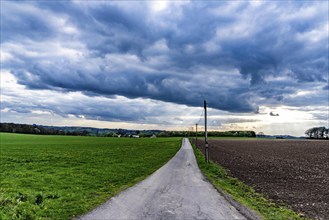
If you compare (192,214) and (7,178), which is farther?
(7,178)

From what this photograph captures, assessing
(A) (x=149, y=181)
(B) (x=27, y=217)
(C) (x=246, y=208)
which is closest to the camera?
(B) (x=27, y=217)

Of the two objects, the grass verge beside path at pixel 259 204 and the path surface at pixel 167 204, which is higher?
the path surface at pixel 167 204

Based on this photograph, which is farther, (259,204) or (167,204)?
(259,204)

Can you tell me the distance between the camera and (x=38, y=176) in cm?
2202

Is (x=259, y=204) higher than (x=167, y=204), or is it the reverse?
(x=167, y=204)

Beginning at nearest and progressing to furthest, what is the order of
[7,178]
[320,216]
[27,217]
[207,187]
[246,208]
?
[27,217]
[320,216]
[246,208]
[207,187]
[7,178]

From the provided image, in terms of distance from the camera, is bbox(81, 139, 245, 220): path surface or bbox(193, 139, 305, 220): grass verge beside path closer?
bbox(81, 139, 245, 220): path surface

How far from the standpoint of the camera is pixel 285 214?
11.5 meters

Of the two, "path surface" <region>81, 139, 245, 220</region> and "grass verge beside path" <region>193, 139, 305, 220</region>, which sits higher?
"path surface" <region>81, 139, 245, 220</region>

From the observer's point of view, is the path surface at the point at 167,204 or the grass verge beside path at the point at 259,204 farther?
the grass verge beside path at the point at 259,204

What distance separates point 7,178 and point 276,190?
18.1 meters

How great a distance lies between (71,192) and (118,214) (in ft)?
19.5

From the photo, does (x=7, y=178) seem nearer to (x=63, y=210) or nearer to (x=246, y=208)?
(x=63, y=210)

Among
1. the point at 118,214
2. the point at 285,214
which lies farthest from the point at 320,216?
the point at 118,214
